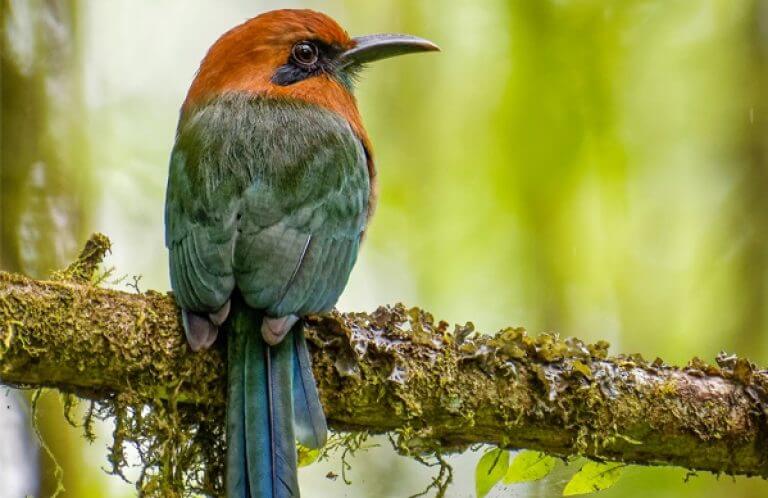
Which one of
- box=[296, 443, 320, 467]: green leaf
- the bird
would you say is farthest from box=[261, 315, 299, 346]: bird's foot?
box=[296, 443, 320, 467]: green leaf

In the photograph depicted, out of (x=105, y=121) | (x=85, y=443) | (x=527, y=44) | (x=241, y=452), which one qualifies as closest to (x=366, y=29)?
(x=527, y=44)

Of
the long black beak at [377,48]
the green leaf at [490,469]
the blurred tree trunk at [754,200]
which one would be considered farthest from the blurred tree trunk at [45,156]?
the blurred tree trunk at [754,200]

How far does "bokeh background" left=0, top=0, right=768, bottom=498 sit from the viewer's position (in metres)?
4.68

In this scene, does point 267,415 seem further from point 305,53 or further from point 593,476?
point 305,53

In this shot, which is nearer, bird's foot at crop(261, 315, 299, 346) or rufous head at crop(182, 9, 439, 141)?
bird's foot at crop(261, 315, 299, 346)

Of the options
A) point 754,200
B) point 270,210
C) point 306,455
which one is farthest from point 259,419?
point 754,200

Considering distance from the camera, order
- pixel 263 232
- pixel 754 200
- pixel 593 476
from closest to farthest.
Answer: pixel 263 232 < pixel 593 476 < pixel 754 200

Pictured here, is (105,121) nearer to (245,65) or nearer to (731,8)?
(245,65)

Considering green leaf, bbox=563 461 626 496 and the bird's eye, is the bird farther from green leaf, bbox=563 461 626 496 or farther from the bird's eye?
green leaf, bbox=563 461 626 496

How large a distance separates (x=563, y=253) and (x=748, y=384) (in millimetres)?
2306

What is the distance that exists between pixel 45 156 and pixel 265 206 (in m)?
1.96

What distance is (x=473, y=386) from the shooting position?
290 cm

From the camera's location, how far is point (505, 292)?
5.53 m

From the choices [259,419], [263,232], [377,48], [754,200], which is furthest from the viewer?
[754,200]
